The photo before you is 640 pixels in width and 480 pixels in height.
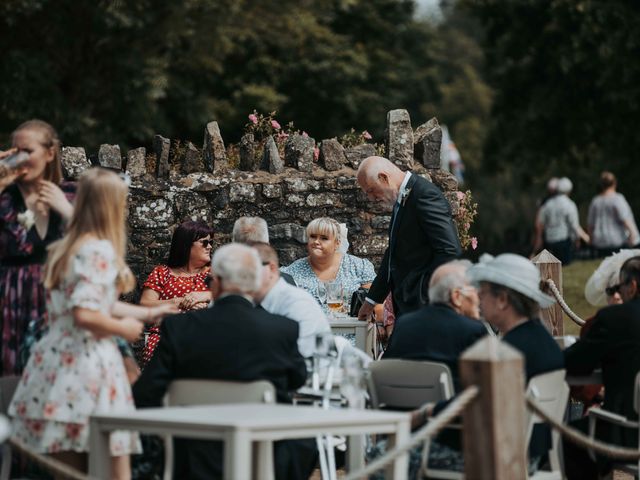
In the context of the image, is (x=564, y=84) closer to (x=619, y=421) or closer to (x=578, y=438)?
(x=619, y=421)

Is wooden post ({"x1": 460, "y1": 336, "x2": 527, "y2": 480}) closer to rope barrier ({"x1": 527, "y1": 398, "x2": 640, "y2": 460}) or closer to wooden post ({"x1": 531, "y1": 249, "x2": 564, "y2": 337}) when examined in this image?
rope barrier ({"x1": 527, "y1": 398, "x2": 640, "y2": 460})

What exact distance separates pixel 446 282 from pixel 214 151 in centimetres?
472

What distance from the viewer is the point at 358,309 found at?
928 centimetres

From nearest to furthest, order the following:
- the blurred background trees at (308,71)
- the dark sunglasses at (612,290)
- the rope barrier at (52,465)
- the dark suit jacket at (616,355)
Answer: the rope barrier at (52,465)
the dark suit jacket at (616,355)
the dark sunglasses at (612,290)
the blurred background trees at (308,71)

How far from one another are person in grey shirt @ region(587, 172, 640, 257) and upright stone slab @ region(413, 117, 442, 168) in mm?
7857

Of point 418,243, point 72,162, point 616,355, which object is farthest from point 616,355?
point 72,162

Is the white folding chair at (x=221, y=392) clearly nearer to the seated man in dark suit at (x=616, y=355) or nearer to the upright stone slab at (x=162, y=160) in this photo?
the seated man in dark suit at (x=616, y=355)

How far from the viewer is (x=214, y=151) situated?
10922mm

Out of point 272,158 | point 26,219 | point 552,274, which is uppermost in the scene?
point 272,158

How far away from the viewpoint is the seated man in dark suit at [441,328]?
20.8 feet

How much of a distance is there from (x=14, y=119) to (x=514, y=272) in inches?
662

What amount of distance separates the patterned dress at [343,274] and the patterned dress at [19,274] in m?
3.15

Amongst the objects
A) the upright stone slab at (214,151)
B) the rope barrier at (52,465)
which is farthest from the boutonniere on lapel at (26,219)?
the upright stone slab at (214,151)

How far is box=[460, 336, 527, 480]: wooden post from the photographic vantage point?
199 inches
